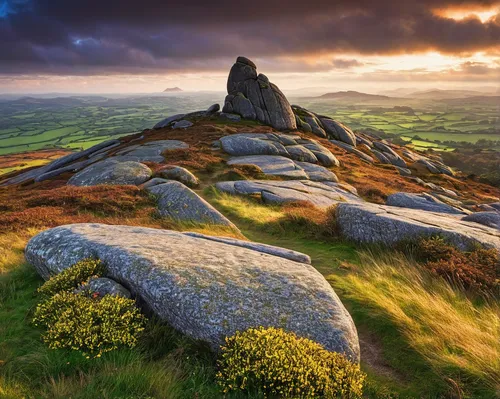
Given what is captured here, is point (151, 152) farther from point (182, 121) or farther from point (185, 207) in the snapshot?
point (182, 121)

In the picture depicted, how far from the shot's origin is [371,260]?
37.9 feet

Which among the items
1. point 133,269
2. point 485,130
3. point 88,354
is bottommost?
point 485,130

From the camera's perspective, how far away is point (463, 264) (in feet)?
35.1

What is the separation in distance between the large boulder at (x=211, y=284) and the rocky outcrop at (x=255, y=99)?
54253 mm

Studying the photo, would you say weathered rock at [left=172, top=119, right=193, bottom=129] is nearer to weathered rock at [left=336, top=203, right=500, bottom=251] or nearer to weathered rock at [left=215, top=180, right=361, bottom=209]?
weathered rock at [left=215, top=180, right=361, bottom=209]

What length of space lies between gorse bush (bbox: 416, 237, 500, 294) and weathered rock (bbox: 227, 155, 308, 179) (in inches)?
714

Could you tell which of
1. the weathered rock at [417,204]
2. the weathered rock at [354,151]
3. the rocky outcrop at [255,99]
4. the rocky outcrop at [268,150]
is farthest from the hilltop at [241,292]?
the rocky outcrop at [255,99]

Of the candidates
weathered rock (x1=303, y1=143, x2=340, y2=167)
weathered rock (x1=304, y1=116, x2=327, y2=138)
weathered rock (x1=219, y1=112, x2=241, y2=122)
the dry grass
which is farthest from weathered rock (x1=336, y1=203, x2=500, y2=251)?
weathered rock (x1=304, y1=116, x2=327, y2=138)

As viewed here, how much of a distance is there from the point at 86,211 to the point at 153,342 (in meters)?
12.5

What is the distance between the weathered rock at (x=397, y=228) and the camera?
12484mm

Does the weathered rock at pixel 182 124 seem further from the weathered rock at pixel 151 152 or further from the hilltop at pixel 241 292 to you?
the hilltop at pixel 241 292

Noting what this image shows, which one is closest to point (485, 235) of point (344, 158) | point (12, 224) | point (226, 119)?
point (12, 224)

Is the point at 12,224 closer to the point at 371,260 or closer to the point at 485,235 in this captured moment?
the point at 371,260

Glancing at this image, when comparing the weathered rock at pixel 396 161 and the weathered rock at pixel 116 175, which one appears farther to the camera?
the weathered rock at pixel 396 161
